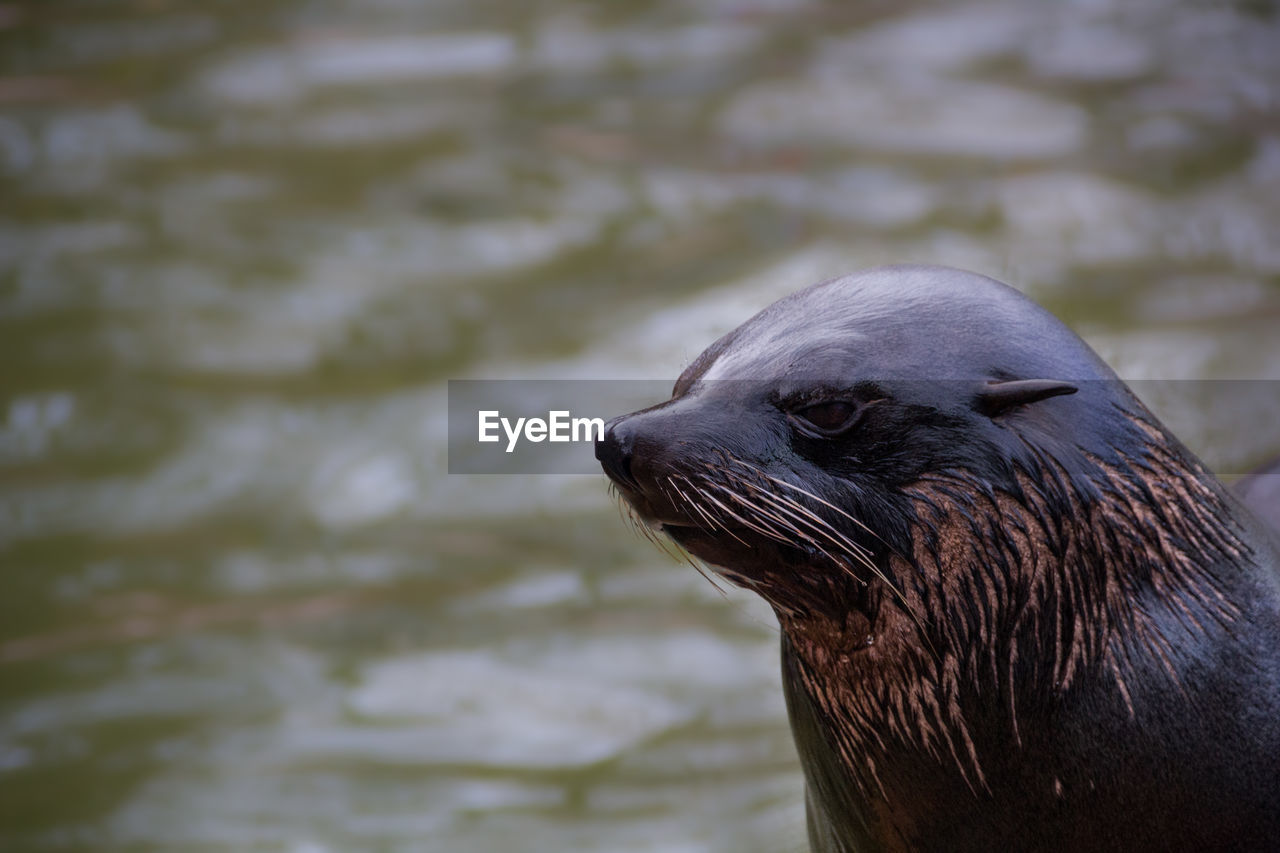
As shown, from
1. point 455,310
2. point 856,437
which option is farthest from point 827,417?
point 455,310

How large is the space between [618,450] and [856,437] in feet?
1.10

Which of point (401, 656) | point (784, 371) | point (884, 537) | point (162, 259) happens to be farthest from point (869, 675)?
point (162, 259)

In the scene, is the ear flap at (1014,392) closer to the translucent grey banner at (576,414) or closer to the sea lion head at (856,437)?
the sea lion head at (856,437)

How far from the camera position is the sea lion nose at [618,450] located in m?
2.05

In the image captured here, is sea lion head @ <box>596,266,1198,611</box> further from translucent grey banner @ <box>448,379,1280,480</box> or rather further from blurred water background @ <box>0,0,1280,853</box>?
translucent grey banner @ <box>448,379,1280,480</box>

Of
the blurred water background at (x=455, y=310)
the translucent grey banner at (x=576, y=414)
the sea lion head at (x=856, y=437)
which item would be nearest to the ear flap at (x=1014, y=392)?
the sea lion head at (x=856, y=437)

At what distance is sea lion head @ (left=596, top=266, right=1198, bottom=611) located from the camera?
2006 mm

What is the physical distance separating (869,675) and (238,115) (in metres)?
5.15

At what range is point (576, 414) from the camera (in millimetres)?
5039

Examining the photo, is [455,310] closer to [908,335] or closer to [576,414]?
[576,414]

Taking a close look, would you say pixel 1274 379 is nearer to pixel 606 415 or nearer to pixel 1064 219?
pixel 1064 219

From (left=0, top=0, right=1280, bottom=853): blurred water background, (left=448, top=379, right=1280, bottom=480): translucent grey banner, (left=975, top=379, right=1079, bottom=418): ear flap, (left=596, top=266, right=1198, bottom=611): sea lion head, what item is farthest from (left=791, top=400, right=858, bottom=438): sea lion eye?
(left=448, top=379, right=1280, bottom=480): translucent grey banner

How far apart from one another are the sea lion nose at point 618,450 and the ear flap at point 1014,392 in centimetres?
49

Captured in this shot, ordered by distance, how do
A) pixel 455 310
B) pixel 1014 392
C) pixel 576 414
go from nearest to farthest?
pixel 1014 392 → pixel 576 414 → pixel 455 310
